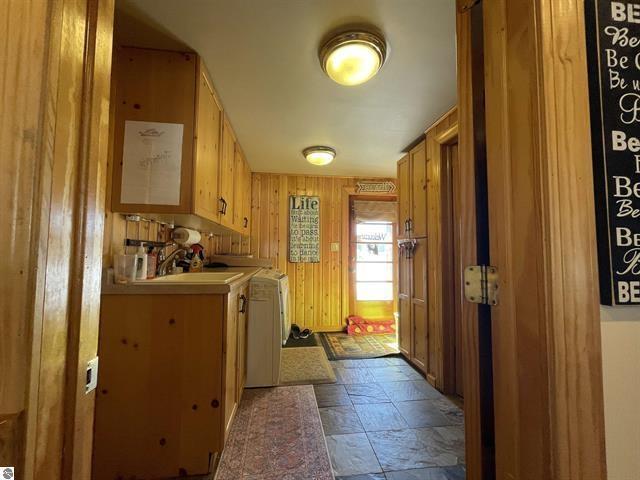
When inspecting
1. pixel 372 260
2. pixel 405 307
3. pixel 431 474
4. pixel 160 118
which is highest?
pixel 160 118

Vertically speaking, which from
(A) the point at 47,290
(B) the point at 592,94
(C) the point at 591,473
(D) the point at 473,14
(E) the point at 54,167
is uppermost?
(D) the point at 473,14

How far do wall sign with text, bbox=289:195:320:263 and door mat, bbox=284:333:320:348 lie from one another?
1.10 m

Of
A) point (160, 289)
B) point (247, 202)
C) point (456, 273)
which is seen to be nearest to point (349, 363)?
point (456, 273)

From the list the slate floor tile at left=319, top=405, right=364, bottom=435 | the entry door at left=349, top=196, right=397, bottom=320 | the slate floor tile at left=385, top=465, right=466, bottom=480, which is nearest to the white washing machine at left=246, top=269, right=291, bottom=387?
the slate floor tile at left=319, top=405, right=364, bottom=435

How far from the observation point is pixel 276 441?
69.7 inches

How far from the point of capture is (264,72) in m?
1.84

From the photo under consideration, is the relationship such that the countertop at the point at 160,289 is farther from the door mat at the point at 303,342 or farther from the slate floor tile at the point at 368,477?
the door mat at the point at 303,342

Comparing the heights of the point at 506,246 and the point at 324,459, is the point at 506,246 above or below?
above

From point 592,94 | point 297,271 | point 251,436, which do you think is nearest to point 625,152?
point 592,94

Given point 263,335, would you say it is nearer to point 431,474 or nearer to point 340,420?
point 340,420

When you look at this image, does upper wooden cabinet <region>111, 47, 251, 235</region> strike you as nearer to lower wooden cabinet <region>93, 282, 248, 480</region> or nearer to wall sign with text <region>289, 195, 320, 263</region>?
lower wooden cabinet <region>93, 282, 248, 480</region>

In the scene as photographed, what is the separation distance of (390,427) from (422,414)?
1.02 ft

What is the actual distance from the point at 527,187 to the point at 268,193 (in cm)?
394

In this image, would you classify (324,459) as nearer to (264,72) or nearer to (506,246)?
(506,246)
